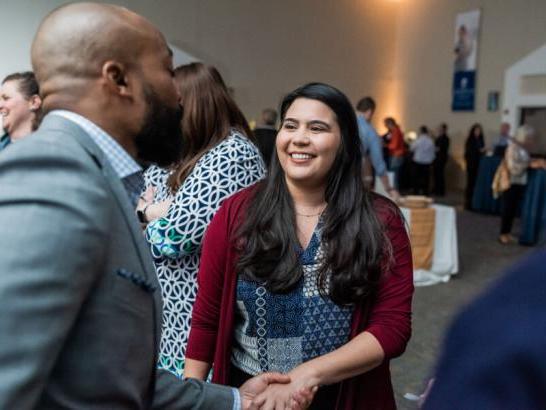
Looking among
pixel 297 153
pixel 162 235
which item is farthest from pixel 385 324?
pixel 162 235

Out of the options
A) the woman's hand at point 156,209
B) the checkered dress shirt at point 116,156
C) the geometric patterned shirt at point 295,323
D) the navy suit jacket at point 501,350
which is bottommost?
the geometric patterned shirt at point 295,323

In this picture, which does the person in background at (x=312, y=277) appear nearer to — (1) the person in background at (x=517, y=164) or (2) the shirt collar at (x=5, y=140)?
(2) the shirt collar at (x=5, y=140)

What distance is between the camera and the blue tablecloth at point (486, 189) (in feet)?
31.8

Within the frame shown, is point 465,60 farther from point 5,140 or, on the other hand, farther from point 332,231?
point 332,231

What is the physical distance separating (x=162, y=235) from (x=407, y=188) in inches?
470

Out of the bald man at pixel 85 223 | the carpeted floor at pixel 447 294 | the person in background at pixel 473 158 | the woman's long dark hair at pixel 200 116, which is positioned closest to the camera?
the bald man at pixel 85 223

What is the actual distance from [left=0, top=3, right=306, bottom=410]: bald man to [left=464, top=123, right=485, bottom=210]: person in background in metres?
10.2

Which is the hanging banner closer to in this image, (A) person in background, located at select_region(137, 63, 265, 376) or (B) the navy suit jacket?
(A) person in background, located at select_region(137, 63, 265, 376)

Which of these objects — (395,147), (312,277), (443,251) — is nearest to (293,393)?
(312,277)

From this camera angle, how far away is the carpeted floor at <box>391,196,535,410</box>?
3.31 m

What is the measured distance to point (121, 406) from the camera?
2.55ft

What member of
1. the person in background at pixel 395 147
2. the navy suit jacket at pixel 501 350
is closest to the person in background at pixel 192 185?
the navy suit jacket at pixel 501 350

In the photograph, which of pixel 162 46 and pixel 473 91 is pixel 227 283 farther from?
pixel 473 91

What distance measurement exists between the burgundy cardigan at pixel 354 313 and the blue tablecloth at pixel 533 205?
19.7ft
